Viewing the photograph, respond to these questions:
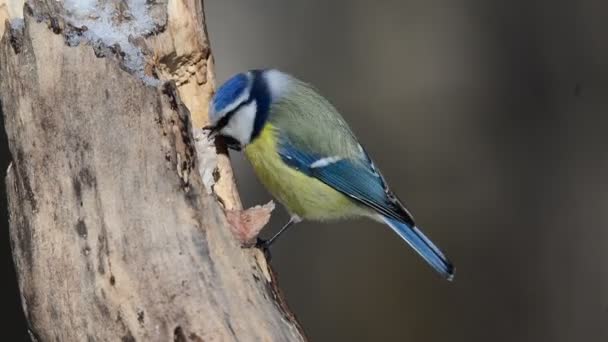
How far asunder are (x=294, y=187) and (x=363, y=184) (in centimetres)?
18

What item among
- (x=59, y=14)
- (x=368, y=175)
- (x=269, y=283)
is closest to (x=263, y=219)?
(x=269, y=283)

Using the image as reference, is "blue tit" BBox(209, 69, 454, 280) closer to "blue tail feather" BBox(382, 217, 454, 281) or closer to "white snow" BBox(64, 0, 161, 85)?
"blue tail feather" BBox(382, 217, 454, 281)

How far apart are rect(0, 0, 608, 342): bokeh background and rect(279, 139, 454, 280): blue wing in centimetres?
138

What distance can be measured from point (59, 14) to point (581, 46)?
8.90 ft

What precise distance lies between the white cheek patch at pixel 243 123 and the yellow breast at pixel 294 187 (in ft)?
0.15

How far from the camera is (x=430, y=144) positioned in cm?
429

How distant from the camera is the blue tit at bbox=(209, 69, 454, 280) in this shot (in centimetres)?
262

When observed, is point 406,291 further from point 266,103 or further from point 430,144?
point 266,103

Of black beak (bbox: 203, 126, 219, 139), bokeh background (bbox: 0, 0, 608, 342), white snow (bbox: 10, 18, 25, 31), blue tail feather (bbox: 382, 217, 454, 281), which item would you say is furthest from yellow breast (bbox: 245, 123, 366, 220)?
bokeh background (bbox: 0, 0, 608, 342)

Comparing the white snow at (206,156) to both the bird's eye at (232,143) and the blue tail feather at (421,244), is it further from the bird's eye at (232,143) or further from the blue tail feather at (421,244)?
the blue tail feather at (421,244)

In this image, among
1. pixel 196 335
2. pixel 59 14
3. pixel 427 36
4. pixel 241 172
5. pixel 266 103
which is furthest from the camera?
pixel 427 36

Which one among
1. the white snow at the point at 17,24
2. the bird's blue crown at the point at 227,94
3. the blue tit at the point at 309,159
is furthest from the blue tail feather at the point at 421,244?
the white snow at the point at 17,24

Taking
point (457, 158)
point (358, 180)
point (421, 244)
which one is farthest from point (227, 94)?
point (457, 158)

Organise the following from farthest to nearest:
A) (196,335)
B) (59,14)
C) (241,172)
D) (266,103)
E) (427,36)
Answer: (427,36)
(241,172)
(266,103)
(59,14)
(196,335)
